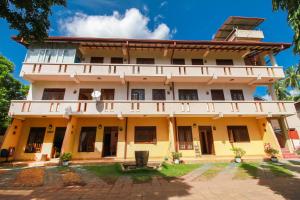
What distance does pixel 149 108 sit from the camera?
1395cm

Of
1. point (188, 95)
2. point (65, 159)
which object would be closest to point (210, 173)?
point (188, 95)

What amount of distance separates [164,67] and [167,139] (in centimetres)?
684

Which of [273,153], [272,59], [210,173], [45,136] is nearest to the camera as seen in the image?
[210,173]

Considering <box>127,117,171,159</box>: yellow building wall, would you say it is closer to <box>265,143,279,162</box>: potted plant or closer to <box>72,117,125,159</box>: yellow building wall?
<box>72,117,125,159</box>: yellow building wall

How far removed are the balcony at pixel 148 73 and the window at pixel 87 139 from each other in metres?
Answer: 4.74

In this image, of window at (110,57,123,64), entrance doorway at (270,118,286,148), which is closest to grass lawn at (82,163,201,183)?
entrance doorway at (270,118,286,148)

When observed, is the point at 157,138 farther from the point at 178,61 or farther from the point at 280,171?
the point at 280,171

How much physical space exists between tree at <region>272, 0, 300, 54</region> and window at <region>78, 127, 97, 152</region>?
48.7 feet

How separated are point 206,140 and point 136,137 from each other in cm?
722

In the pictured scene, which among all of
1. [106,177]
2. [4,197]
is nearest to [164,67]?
[106,177]

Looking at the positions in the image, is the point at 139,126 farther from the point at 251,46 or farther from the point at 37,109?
the point at 251,46

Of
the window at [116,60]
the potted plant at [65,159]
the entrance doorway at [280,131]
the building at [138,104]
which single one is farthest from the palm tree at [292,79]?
the potted plant at [65,159]

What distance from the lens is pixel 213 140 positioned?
15.4m

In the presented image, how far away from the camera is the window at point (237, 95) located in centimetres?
1641
